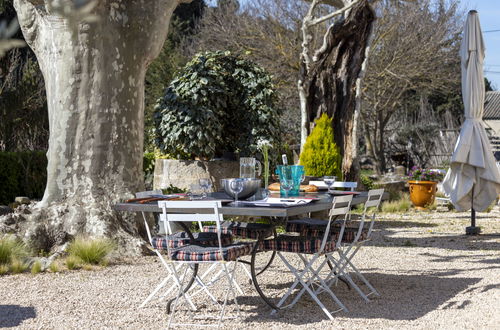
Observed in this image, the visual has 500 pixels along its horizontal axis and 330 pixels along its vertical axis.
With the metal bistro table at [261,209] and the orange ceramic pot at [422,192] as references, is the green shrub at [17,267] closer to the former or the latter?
the metal bistro table at [261,209]

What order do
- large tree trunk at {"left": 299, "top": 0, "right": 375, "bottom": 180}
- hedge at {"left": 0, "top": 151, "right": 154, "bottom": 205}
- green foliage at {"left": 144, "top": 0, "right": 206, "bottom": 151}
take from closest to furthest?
large tree trunk at {"left": 299, "top": 0, "right": 375, "bottom": 180}
hedge at {"left": 0, "top": 151, "right": 154, "bottom": 205}
green foliage at {"left": 144, "top": 0, "right": 206, "bottom": 151}

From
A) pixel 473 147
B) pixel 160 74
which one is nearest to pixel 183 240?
pixel 473 147

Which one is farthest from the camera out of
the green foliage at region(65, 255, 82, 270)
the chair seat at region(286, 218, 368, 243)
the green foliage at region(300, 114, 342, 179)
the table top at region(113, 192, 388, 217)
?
the green foliage at region(300, 114, 342, 179)

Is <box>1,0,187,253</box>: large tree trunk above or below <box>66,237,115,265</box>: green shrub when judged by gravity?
above

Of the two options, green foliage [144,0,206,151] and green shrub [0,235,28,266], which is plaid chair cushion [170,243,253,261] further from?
green foliage [144,0,206,151]

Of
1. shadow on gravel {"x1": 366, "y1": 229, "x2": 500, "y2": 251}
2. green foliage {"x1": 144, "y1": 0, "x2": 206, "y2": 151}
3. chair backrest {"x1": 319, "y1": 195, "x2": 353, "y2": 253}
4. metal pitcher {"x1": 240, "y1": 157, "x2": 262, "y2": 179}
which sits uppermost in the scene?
green foliage {"x1": 144, "y1": 0, "x2": 206, "y2": 151}

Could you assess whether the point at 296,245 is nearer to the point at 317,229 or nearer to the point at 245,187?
the point at 245,187

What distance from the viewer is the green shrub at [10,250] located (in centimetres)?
621

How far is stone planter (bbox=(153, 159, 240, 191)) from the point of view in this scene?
9.19 metres

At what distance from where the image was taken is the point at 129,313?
4.56 m

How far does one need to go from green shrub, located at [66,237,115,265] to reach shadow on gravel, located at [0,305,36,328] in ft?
5.20

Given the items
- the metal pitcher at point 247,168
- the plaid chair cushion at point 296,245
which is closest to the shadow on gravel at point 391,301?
the plaid chair cushion at point 296,245

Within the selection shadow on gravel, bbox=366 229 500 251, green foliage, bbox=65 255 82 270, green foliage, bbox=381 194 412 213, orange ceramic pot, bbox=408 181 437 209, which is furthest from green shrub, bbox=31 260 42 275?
orange ceramic pot, bbox=408 181 437 209

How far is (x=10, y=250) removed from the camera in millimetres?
6273
